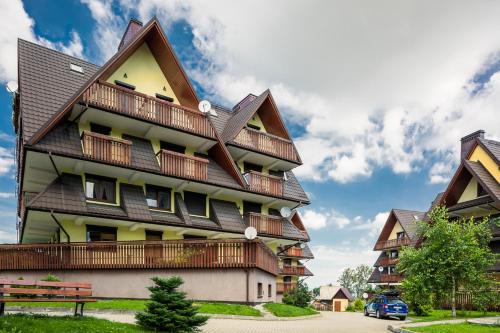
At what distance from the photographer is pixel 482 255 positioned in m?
21.6

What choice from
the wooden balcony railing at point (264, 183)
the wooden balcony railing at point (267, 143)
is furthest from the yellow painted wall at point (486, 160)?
the wooden balcony railing at point (264, 183)

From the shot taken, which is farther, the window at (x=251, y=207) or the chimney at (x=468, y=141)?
the chimney at (x=468, y=141)

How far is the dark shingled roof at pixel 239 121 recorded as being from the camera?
88.3ft

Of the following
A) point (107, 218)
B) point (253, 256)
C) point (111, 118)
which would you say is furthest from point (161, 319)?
point (111, 118)

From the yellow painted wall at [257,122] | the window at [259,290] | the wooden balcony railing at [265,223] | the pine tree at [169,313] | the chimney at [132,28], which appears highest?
the chimney at [132,28]

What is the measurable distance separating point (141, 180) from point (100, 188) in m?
2.09

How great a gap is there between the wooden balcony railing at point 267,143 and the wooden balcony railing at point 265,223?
389 cm

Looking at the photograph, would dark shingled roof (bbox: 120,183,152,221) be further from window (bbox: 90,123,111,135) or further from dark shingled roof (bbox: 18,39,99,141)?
dark shingled roof (bbox: 18,39,99,141)

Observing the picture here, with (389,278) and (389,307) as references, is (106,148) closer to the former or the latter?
(389,307)

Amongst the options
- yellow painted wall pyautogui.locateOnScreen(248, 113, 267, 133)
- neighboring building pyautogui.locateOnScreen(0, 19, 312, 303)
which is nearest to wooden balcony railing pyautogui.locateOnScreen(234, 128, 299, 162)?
neighboring building pyautogui.locateOnScreen(0, 19, 312, 303)

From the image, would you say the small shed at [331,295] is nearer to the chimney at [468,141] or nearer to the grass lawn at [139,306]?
the chimney at [468,141]

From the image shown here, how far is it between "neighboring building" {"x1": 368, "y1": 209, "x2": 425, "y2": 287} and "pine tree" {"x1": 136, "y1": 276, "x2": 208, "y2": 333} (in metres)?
41.6

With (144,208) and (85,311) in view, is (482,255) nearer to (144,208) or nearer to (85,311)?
(144,208)

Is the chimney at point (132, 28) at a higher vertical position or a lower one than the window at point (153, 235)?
higher
